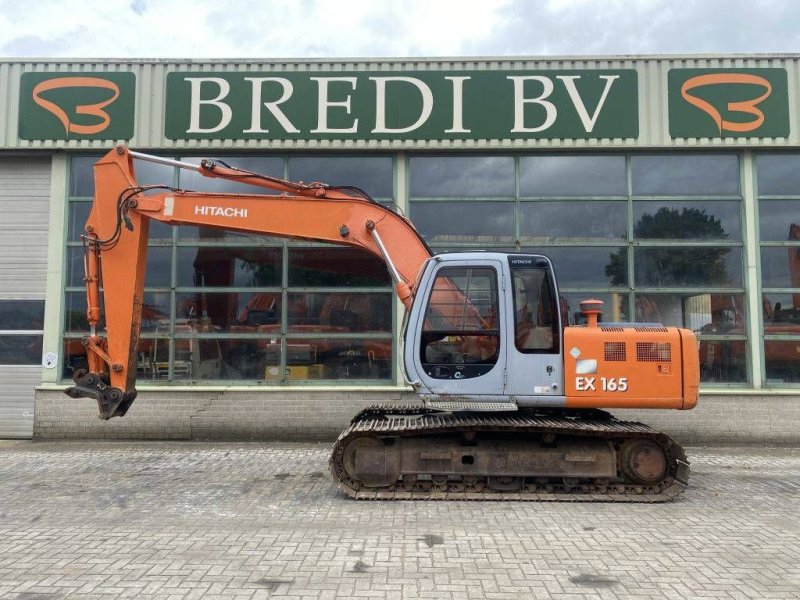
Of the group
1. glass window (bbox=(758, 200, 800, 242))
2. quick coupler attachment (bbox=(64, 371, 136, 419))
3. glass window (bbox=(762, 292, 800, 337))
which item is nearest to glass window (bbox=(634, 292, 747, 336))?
glass window (bbox=(762, 292, 800, 337))

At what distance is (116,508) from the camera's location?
6023 mm

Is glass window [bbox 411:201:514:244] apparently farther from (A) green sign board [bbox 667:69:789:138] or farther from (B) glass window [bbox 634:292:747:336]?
(A) green sign board [bbox 667:69:789:138]

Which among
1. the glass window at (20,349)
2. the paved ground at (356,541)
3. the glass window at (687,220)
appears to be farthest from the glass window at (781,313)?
the glass window at (20,349)

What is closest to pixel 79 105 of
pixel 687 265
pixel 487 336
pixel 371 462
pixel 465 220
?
pixel 465 220

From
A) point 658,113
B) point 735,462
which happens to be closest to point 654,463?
point 735,462

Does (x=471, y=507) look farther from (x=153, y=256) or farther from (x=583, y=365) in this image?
(x=153, y=256)

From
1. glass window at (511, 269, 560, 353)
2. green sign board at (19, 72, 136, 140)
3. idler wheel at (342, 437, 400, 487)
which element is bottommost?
idler wheel at (342, 437, 400, 487)

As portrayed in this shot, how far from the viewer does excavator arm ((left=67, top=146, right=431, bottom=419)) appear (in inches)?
284

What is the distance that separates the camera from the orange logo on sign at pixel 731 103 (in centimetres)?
975

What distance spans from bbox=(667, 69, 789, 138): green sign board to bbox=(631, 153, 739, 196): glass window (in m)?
0.46

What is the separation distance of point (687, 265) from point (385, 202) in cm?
508

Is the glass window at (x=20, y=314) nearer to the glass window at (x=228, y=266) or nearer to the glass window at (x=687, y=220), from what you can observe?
the glass window at (x=228, y=266)

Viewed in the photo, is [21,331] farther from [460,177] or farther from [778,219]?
[778,219]

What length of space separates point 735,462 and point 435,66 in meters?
7.47
